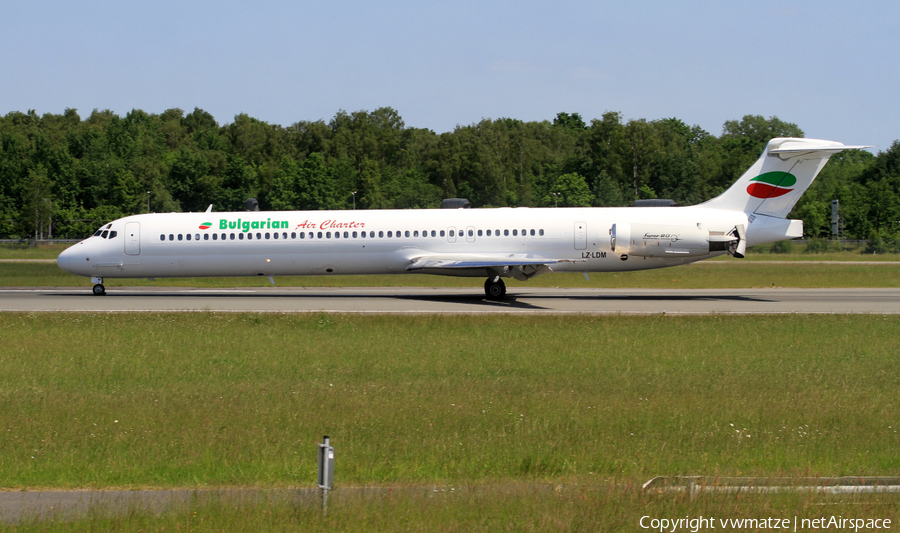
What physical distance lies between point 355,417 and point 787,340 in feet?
39.3

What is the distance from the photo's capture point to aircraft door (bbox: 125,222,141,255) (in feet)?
101

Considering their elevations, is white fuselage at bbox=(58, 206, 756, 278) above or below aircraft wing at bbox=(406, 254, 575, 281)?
above

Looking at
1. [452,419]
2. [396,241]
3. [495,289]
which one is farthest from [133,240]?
[452,419]

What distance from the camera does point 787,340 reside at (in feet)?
62.7

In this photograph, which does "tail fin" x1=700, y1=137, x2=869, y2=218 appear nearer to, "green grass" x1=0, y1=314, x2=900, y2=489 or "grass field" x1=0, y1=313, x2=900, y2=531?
"green grass" x1=0, y1=314, x2=900, y2=489

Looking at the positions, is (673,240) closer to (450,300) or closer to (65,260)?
(450,300)

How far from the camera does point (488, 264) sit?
2833cm

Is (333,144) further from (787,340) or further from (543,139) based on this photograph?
(787,340)

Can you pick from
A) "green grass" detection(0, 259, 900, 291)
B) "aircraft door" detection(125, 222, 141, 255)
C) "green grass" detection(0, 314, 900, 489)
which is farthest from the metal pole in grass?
"green grass" detection(0, 259, 900, 291)

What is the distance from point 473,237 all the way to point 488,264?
226cm

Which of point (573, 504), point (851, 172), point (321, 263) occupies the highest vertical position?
point (851, 172)

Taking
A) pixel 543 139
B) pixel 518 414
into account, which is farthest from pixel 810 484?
pixel 543 139

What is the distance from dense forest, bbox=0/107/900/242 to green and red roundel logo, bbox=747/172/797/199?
49.4 metres

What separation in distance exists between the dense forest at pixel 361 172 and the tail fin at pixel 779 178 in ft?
162
